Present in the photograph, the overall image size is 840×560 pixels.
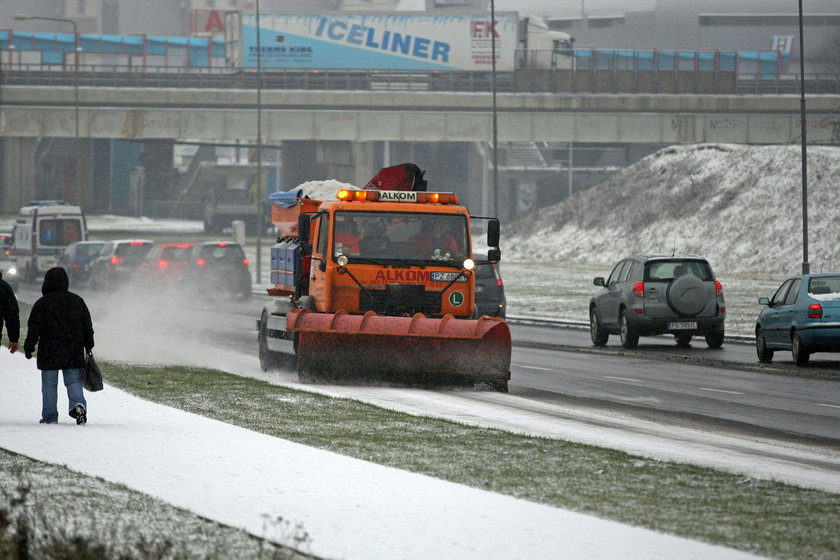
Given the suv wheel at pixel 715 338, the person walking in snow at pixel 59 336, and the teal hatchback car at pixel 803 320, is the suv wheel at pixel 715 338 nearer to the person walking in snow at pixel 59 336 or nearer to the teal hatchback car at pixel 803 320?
the teal hatchback car at pixel 803 320

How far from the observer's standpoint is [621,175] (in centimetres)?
8062

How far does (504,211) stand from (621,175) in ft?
97.5

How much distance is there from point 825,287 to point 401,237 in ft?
24.0

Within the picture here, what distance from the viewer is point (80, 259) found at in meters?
46.9

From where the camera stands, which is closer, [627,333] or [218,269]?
[627,333]

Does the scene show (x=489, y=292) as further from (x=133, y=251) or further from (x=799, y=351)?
(x=133, y=251)

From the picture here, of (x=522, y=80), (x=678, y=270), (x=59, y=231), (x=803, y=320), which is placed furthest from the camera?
(x=522, y=80)

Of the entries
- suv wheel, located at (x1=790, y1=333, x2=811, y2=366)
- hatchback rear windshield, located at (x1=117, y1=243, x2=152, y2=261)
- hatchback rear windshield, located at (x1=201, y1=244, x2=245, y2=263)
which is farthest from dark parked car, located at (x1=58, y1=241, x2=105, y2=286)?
suv wheel, located at (x1=790, y1=333, x2=811, y2=366)

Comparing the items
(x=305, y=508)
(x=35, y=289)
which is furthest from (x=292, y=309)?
(x=35, y=289)

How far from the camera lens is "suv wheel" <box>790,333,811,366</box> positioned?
71.7 feet

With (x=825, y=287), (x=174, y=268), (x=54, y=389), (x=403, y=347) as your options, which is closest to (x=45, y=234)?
(x=174, y=268)

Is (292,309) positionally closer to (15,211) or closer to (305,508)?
(305,508)

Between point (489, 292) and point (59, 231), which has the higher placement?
point (59, 231)

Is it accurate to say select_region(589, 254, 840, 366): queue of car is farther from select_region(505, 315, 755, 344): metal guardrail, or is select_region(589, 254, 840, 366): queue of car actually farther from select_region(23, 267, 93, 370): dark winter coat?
select_region(23, 267, 93, 370): dark winter coat
